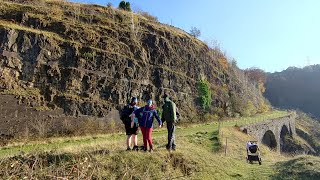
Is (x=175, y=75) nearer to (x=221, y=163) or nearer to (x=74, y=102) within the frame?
(x=74, y=102)

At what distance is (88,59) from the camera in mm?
29453

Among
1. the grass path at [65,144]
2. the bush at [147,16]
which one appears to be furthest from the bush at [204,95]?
the grass path at [65,144]

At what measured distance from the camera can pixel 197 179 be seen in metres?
11.0

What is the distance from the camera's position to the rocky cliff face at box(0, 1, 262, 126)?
84.5 feet

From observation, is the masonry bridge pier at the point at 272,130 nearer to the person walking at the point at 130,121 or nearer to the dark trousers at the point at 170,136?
the dark trousers at the point at 170,136

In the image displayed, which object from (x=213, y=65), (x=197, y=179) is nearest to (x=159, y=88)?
(x=213, y=65)

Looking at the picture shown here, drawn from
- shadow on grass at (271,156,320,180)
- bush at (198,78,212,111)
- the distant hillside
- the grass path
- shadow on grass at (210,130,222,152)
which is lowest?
shadow on grass at (271,156,320,180)

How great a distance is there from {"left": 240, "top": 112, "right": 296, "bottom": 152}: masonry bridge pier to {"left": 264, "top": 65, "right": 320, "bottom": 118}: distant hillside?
2989 inches

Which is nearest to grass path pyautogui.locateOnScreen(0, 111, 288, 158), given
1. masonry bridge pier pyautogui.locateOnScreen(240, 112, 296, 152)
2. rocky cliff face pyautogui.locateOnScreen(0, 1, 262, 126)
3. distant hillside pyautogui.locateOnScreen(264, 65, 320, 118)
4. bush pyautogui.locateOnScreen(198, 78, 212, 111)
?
rocky cliff face pyautogui.locateOnScreen(0, 1, 262, 126)

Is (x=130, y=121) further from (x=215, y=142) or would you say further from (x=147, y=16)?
(x=147, y=16)

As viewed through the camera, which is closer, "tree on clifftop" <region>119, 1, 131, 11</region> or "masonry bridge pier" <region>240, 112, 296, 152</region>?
"masonry bridge pier" <region>240, 112, 296, 152</region>

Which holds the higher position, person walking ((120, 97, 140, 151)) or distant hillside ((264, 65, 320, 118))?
distant hillside ((264, 65, 320, 118))

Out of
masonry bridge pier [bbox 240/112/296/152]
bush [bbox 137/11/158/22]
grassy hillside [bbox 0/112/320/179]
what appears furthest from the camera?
bush [bbox 137/11/158/22]

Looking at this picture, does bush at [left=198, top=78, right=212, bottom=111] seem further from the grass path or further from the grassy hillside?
the grassy hillside
